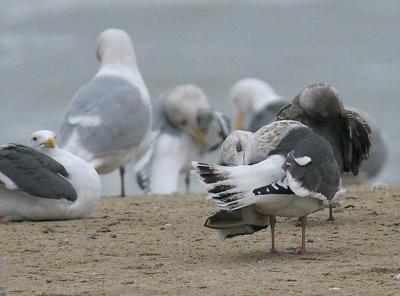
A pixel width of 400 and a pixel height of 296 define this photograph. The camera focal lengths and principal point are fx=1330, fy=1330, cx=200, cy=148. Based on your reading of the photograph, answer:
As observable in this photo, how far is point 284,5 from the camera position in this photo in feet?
109

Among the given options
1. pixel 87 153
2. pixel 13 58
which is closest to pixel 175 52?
pixel 13 58

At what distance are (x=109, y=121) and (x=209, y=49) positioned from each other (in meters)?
16.5

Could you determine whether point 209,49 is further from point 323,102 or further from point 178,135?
point 323,102

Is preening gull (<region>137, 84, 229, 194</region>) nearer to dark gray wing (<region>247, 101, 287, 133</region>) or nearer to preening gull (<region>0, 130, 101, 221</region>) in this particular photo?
dark gray wing (<region>247, 101, 287, 133</region>)

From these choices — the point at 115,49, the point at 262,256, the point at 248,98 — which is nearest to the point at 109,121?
the point at 115,49

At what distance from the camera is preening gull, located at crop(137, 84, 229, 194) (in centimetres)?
1491

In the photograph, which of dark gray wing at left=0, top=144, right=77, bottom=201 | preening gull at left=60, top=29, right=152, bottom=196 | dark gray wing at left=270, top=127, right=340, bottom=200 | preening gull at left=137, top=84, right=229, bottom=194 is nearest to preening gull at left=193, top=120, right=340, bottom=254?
dark gray wing at left=270, top=127, right=340, bottom=200

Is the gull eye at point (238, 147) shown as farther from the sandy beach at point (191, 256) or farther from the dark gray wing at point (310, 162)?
the sandy beach at point (191, 256)

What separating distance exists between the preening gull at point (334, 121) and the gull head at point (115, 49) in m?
4.91

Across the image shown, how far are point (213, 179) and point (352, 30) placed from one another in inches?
927

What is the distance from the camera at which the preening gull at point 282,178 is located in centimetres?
689

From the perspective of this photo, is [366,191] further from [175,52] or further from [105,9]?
[105,9]

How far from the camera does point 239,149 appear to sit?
7.71m

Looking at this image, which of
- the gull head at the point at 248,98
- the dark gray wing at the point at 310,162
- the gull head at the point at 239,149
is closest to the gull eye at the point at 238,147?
the gull head at the point at 239,149
